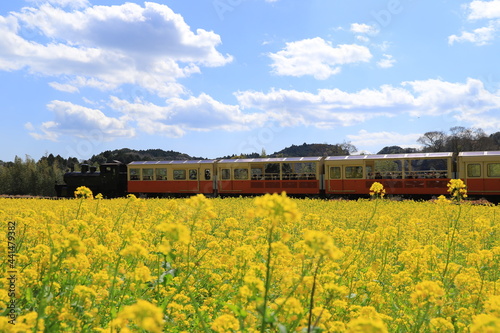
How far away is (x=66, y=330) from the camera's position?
2359mm

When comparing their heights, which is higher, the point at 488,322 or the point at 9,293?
the point at 488,322

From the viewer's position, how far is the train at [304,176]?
1759 cm

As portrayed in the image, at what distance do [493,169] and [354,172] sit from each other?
577 cm

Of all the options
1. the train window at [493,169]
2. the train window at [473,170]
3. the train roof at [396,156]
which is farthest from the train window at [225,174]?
the train window at [493,169]

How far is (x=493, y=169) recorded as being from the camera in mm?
17156

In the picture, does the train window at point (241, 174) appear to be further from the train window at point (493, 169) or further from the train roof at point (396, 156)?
the train window at point (493, 169)

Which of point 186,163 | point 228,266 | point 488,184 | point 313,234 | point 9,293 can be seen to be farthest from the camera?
point 186,163

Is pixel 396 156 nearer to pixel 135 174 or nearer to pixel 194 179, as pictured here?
pixel 194 179

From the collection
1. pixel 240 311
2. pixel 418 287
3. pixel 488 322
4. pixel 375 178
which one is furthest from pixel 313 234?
pixel 375 178

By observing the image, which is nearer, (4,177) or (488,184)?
(488,184)

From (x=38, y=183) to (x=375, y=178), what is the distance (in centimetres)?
3419

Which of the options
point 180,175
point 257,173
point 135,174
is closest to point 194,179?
point 180,175

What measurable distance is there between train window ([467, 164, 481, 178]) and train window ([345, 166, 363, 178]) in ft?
14.9

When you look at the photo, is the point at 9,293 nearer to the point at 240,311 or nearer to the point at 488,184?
the point at 240,311
